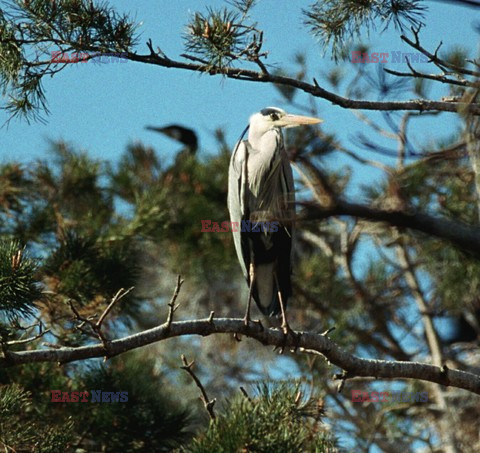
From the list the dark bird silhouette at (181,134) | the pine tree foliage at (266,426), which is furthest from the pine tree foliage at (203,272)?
the dark bird silhouette at (181,134)

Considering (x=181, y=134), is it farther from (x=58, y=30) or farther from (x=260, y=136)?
A: (x=58, y=30)

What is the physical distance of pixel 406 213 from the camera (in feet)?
4.02

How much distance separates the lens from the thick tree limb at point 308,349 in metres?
2.22

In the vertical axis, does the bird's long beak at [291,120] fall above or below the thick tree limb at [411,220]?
above

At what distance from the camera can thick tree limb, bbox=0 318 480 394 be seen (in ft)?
7.29

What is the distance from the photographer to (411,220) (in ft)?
4.01

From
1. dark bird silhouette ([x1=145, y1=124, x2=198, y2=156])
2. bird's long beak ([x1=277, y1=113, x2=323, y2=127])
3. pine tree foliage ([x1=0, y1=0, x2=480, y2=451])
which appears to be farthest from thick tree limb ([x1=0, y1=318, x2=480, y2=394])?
dark bird silhouette ([x1=145, y1=124, x2=198, y2=156])

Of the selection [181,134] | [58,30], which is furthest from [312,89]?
[181,134]

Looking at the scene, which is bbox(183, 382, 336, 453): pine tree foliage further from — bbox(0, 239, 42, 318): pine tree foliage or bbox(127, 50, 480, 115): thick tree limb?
bbox(127, 50, 480, 115): thick tree limb

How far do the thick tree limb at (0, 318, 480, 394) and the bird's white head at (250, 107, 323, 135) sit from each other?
1.31 m

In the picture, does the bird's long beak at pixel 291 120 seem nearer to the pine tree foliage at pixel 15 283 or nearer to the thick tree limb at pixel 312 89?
the thick tree limb at pixel 312 89

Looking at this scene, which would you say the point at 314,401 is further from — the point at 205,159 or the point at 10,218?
the point at 205,159

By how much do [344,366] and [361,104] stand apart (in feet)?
2.65

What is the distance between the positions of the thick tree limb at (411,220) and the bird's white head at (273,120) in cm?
251
